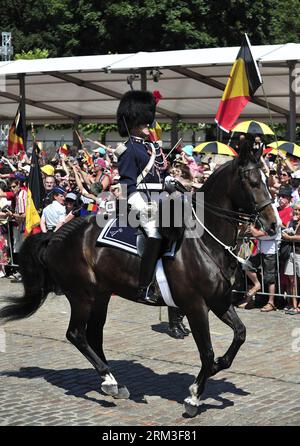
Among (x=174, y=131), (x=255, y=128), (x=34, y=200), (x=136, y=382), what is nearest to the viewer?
(x=136, y=382)

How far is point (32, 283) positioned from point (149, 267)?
5.64 feet

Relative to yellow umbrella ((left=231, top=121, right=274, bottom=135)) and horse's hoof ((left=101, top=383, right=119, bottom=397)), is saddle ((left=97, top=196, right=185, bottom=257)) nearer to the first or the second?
horse's hoof ((left=101, top=383, right=119, bottom=397))

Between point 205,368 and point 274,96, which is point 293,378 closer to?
point 205,368

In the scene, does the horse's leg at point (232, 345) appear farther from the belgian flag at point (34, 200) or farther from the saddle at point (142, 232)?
the belgian flag at point (34, 200)

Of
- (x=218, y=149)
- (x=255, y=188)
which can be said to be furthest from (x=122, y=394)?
(x=218, y=149)

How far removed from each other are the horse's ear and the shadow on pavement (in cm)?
223

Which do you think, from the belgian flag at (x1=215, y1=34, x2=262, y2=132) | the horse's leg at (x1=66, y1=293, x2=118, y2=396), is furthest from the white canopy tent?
the horse's leg at (x1=66, y1=293, x2=118, y2=396)

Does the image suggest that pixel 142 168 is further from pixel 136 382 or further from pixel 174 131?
pixel 174 131

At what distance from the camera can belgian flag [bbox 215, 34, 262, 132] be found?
12352 millimetres

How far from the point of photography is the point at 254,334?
10.4 m

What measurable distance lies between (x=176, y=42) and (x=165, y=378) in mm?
33004

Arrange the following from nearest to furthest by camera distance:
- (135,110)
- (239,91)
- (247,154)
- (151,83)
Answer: (247,154)
(135,110)
(239,91)
(151,83)

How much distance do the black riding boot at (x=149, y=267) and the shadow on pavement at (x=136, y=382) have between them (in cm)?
100

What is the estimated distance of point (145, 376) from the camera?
27.2ft
